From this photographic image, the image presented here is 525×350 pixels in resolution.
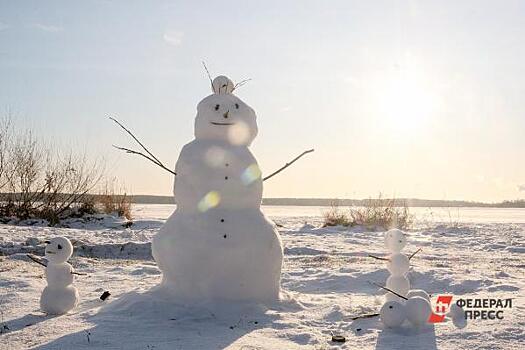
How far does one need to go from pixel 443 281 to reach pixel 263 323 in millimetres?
2810

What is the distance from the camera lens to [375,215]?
14.3 metres

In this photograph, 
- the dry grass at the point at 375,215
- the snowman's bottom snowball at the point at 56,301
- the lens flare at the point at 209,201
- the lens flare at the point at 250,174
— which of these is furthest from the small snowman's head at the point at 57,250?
the dry grass at the point at 375,215

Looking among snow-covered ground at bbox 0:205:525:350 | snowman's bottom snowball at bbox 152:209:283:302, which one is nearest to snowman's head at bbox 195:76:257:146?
snowman's bottom snowball at bbox 152:209:283:302

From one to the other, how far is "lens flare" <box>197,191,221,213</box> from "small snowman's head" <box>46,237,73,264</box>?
3.85 feet

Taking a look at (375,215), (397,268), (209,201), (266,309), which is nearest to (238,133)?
(209,201)

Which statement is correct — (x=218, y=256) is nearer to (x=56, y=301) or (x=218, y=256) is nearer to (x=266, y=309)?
(x=266, y=309)

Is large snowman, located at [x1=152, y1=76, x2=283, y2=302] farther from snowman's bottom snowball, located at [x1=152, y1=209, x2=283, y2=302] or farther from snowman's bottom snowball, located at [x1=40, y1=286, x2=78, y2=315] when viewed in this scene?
snowman's bottom snowball, located at [x1=40, y1=286, x2=78, y2=315]

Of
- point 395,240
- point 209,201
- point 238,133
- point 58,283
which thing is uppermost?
point 238,133

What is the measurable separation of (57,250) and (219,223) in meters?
1.38

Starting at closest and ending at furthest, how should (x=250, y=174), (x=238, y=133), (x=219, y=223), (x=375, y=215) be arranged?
(x=219, y=223) → (x=250, y=174) → (x=238, y=133) → (x=375, y=215)

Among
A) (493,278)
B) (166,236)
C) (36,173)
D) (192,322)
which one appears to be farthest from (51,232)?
(493,278)

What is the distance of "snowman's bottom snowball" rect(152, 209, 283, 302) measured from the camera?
14.0ft

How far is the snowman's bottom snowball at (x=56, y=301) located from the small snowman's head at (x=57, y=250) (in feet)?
0.80

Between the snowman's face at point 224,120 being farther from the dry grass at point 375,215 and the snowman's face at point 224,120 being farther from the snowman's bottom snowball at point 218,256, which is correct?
the dry grass at point 375,215
